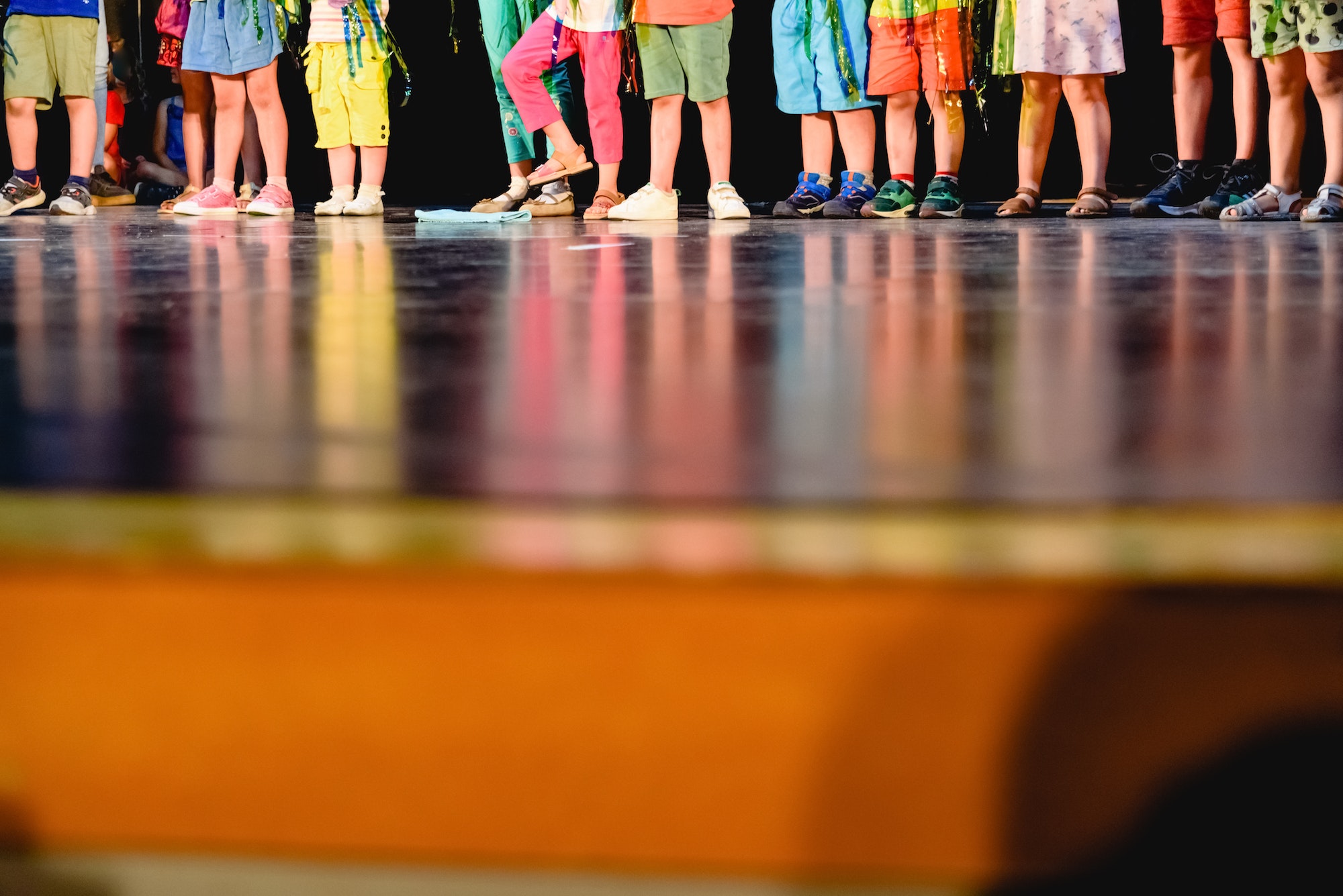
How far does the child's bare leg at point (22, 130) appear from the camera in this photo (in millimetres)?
3875

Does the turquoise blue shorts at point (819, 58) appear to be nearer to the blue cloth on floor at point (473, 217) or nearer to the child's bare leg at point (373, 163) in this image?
the blue cloth on floor at point (473, 217)

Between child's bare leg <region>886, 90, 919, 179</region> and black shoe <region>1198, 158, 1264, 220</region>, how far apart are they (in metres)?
0.73

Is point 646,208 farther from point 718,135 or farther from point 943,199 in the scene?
point 943,199

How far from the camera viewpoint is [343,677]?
488mm

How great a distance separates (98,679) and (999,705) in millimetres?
325

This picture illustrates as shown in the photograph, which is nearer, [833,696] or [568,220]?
[833,696]

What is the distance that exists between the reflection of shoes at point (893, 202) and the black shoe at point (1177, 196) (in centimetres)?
54

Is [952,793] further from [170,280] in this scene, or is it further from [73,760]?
[170,280]

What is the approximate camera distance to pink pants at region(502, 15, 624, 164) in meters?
3.44

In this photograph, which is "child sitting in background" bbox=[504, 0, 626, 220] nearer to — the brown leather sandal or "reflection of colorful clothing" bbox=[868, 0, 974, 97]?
the brown leather sandal

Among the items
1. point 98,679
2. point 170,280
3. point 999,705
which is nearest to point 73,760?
point 98,679

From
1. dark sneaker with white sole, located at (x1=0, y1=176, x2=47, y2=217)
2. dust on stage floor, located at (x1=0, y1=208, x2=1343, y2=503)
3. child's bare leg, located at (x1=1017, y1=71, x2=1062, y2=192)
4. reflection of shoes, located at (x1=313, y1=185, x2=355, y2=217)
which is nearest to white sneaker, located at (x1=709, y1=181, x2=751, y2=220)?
child's bare leg, located at (x1=1017, y1=71, x2=1062, y2=192)

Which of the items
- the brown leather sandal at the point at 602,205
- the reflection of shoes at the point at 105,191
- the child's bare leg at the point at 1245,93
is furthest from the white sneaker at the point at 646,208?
the reflection of shoes at the point at 105,191

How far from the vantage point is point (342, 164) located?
372 centimetres
